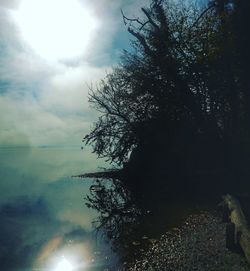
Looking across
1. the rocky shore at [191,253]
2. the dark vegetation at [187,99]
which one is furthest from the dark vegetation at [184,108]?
the rocky shore at [191,253]

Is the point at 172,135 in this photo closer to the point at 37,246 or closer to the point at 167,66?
the point at 167,66

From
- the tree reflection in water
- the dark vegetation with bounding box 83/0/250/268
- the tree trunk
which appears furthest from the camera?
the dark vegetation with bounding box 83/0/250/268

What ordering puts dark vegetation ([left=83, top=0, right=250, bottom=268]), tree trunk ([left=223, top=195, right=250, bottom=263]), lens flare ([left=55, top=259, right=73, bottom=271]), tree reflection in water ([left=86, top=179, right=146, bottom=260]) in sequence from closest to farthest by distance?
tree trunk ([left=223, top=195, right=250, bottom=263]), lens flare ([left=55, top=259, right=73, bottom=271]), tree reflection in water ([left=86, top=179, right=146, bottom=260]), dark vegetation ([left=83, top=0, right=250, bottom=268])

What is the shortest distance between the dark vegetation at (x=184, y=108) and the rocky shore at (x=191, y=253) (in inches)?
421


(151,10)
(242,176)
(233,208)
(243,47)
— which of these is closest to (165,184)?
(242,176)

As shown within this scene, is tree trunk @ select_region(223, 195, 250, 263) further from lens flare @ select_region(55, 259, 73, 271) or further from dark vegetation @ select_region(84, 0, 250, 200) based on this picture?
dark vegetation @ select_region(84, 0, 250, 200)

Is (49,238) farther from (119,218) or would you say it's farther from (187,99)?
(187,99)

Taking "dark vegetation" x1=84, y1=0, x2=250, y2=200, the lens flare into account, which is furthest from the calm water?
"dark vegetation" x1=84, y1=0, x2=250, y2=200

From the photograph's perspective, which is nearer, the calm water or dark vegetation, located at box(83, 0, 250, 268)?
the calm water

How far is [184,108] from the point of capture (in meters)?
35.9

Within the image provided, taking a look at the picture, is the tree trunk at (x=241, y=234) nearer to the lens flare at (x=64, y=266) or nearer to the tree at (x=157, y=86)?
the lens flare at (x=64, y=266)

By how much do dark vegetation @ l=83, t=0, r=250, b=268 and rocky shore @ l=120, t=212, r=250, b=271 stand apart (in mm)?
10703

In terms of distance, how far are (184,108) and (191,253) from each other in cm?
2498

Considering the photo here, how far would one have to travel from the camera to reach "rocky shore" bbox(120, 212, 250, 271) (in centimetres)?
1073
